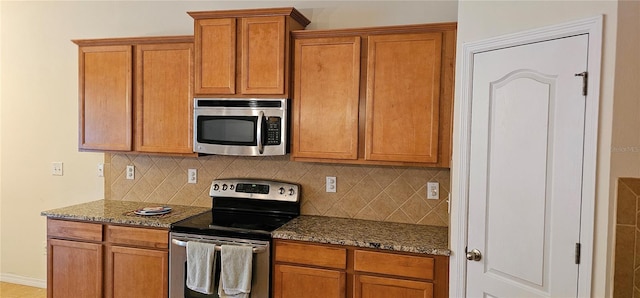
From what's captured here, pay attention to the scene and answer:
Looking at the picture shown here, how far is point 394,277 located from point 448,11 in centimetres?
176

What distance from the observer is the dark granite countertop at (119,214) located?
2.93m

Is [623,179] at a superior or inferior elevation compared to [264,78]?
inferior

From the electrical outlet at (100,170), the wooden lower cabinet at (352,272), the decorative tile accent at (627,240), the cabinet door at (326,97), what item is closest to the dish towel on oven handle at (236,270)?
the wooden lower cabinet at (352,272)

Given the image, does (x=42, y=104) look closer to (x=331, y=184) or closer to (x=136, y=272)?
(x=136, y=272)

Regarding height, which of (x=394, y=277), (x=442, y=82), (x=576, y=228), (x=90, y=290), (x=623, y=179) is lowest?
(x=90, y=290)

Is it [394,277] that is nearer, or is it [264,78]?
[394,277]

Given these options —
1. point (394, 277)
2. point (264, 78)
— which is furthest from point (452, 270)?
point (264, 78)

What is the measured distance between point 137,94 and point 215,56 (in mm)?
711

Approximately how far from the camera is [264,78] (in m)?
2.90

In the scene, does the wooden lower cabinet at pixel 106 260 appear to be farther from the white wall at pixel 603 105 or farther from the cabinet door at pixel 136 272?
the white wall at pixel 603 105

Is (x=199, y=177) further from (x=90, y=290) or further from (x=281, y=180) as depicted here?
(x=90, y=290)

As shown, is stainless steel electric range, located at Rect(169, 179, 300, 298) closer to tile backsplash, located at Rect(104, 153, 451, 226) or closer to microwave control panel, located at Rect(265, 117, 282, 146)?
tile backsplash, located at Rect(104, 153, 451, 226)

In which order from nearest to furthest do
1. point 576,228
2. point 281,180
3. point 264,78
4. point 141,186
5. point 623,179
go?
point 623,179, point 576,228, point 264,78, point 281,180, point 141,186

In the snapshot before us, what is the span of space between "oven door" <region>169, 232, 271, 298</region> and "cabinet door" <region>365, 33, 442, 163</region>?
2.94 ft
